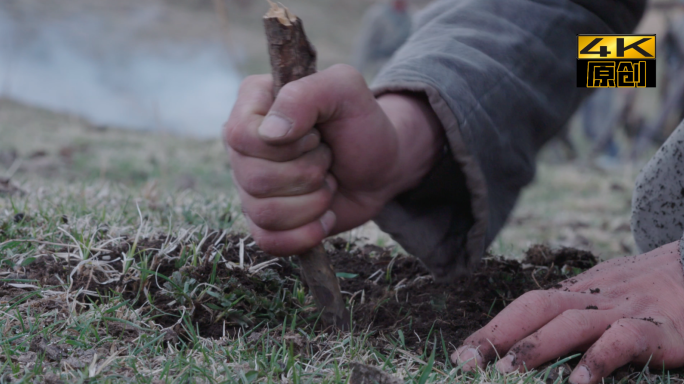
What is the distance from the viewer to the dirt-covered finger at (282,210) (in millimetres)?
1465

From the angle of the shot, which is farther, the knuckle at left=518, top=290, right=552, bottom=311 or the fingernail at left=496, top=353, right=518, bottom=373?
the knuckle at left=518, top=290, right=552, bottom=311

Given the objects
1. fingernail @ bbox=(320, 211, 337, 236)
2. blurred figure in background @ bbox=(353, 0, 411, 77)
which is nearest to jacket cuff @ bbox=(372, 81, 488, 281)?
fingernail @ bbox=(320, 211, 337, 236)

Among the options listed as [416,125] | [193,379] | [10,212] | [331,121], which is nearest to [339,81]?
[331,121]

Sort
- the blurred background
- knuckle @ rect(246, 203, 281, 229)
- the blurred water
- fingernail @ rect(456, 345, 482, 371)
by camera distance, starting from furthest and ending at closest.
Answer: the blurred water
the blurred background
fingernail @ rect(456, 345, 482, 371)
knuckle @ rect(246, 203, 281, 229)

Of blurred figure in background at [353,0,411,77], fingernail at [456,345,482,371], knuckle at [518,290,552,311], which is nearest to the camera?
fingernail at [456,345,482,371]

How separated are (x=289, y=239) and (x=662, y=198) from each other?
Result: 1566mm

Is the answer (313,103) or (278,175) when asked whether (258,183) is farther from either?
(313,103)

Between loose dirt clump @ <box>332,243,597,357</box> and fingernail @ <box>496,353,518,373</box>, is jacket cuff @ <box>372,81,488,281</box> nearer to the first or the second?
loose dirt clump @ <box>332,243,597,357</box>

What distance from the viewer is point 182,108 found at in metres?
15.8

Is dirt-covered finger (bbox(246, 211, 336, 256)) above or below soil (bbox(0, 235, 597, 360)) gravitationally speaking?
above

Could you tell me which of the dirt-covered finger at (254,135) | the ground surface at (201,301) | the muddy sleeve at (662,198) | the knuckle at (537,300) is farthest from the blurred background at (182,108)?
the dirt-covered finger at (254,135)

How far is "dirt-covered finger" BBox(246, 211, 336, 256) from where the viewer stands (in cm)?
151

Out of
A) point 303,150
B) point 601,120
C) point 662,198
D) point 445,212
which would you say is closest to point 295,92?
point 303,150

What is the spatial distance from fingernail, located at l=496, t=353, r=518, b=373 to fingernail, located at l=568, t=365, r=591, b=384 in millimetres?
149
